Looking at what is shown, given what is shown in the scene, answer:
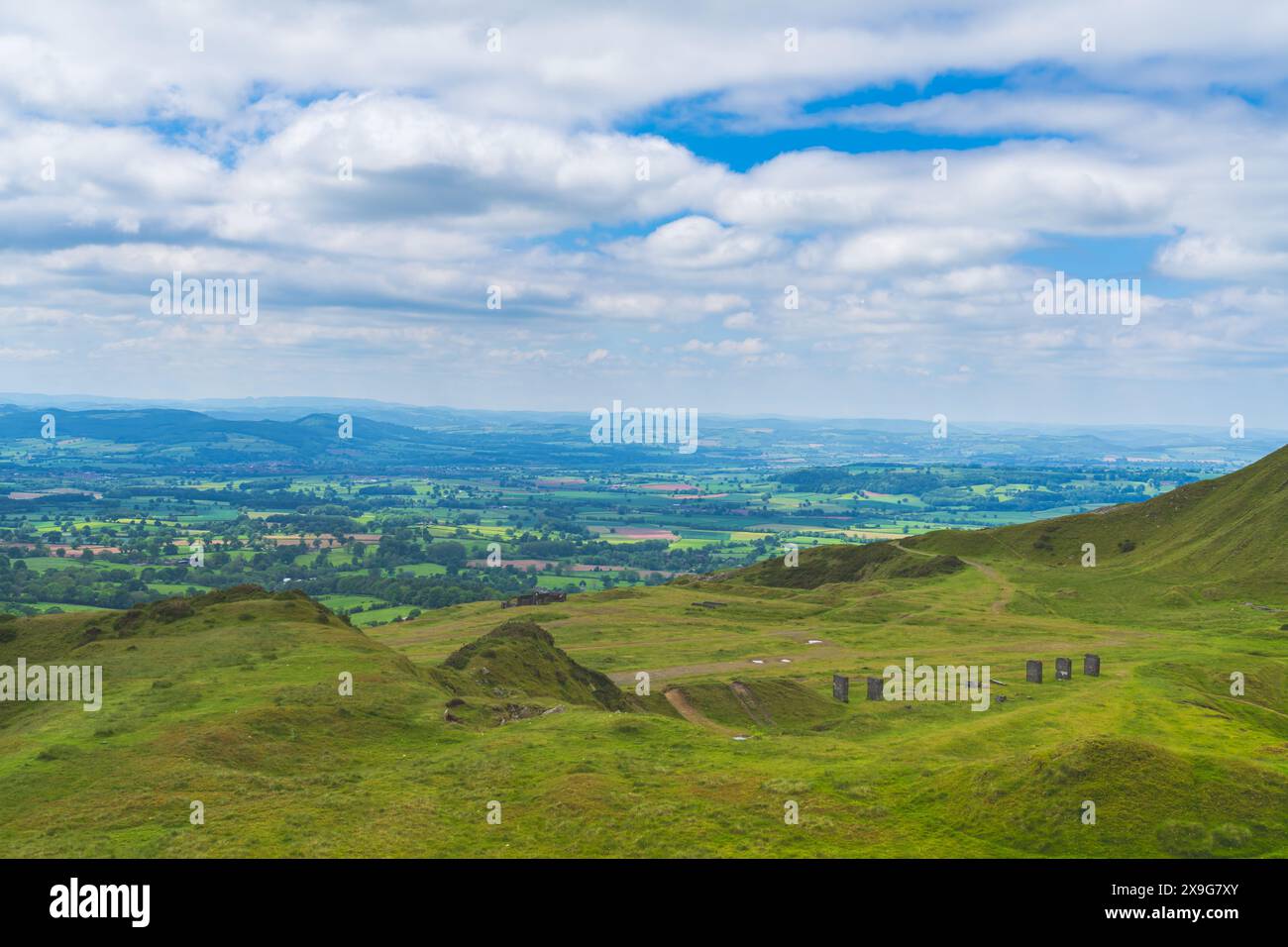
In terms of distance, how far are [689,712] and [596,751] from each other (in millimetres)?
34642

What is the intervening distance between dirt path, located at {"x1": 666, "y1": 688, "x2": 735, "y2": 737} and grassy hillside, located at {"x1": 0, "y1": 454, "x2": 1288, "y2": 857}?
540mm

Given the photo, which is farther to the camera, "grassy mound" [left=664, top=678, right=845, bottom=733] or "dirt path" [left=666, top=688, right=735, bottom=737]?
"grassy mound" [left=664, top=678, right=845, bottom=733]

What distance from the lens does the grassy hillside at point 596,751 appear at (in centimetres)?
4816

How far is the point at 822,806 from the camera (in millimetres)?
52781

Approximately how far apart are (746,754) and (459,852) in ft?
90.3

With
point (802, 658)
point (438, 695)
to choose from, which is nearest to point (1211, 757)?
point (438, 695)

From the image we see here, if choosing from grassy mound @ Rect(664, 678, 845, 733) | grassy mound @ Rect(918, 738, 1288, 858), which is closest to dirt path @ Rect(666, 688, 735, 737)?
grassy mound @ Rect(664, 678, 845, 733)

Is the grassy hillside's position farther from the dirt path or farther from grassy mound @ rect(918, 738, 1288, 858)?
the dirt path

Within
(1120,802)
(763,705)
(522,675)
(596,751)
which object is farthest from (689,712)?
(1120,802)

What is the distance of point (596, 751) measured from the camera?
2522 inches

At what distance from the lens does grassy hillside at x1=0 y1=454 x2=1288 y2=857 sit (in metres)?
48.2

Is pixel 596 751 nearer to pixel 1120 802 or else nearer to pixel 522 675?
pixel 1120 802
